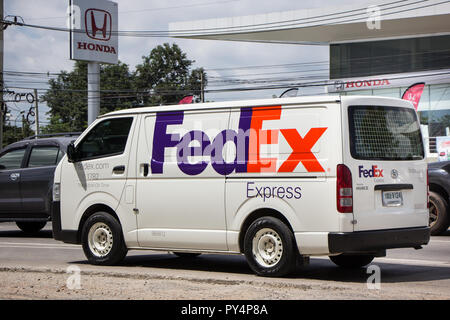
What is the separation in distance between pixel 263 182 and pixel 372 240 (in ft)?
4.69

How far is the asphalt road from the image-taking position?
25.0ft

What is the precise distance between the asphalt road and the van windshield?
1472 millimetres

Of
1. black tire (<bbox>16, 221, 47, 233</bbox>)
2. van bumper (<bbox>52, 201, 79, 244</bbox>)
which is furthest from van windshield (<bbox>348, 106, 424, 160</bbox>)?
black tire (<bbox>16, 221, 47, 233</bbox>)

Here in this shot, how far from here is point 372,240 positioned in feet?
28.2

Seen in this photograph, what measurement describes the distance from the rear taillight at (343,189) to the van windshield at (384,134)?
0.81 ft

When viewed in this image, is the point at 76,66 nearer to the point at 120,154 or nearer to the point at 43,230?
the point at 43,230

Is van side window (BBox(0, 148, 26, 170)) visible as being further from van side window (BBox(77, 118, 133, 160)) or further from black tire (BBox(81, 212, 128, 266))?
black tire (BBox(81, 212, 128, 266))

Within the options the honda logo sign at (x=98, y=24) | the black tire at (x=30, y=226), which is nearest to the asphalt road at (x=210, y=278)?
the black tire at (x=30, y=226)

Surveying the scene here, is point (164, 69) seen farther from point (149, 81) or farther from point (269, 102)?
point (269, 102)

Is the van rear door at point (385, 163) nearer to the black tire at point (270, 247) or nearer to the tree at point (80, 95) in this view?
the black tire at point (270, 247)

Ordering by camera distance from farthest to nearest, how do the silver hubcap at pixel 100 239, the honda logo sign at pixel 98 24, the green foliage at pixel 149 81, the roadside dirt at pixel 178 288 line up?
the green foliage at pixel 149 81
the honda logo sign at pixel 98 24
the silver hubcap at pixel 100 239
the roadside dirt at pixel 178 288

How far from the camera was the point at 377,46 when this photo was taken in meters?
50.1

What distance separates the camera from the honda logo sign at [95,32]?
45.6m

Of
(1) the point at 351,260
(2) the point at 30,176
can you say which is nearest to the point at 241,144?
(1) the point at 351,260
